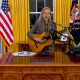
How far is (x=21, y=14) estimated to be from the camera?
23.2 ft

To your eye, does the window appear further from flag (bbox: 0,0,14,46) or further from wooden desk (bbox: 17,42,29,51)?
wooden desk (bbox: 17,42,29,51)

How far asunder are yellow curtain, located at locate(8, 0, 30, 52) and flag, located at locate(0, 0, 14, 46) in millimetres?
102

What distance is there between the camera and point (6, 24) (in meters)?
6.97

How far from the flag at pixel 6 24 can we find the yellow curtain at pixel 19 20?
0.10 metres

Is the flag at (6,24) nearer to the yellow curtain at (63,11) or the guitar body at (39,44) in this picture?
the yellow curtain at (63,11)

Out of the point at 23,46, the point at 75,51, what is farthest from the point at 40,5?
the point at 75,51

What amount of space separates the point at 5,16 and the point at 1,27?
239 millimetres

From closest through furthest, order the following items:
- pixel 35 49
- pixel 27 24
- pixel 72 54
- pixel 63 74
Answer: pixel 63 74, pixel 72 54, pixel 35 49, pixel 27 24

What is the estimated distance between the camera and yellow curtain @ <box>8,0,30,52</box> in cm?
706

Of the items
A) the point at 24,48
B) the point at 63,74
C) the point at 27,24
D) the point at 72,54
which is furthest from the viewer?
the point at 27,24

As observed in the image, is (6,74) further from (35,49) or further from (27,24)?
(27,24)

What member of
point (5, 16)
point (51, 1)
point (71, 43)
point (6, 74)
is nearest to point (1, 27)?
A: point (5, 16)

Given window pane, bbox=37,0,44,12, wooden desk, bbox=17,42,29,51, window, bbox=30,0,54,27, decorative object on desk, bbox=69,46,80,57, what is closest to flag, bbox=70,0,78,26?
window, bbox=30,0,54,27

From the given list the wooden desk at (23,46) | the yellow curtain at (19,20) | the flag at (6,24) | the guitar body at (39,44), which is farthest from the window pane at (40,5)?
the guitar body at (39,44)
